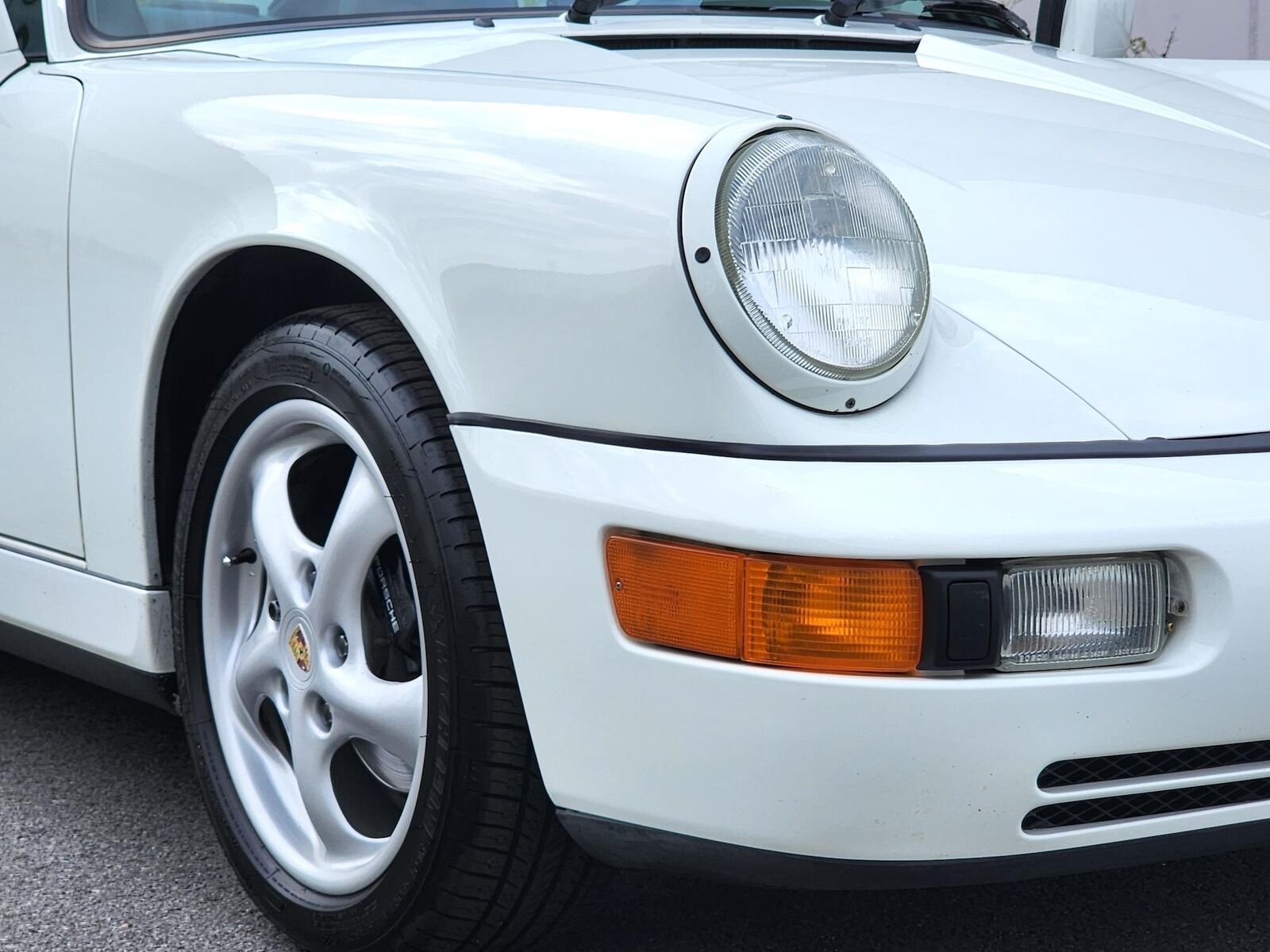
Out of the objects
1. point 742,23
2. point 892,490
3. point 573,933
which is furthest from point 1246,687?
point 742,23

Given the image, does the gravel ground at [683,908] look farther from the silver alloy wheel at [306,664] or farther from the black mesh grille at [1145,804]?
the black mesh grille at [1145,804]

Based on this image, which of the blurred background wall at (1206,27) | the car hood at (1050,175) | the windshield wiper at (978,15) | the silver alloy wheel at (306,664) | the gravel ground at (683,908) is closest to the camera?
the car hood at (1050,175)

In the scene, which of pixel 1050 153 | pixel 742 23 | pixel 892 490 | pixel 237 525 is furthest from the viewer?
pixel 742 23

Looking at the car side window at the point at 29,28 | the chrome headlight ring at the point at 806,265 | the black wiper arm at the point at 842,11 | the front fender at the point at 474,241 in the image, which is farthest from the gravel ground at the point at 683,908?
the black wiper arm at the point at 842,11

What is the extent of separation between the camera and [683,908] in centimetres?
189

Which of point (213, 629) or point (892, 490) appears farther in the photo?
point (213, 629)

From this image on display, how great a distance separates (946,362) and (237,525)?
0.94 meters

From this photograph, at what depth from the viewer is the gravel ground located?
1.82 m

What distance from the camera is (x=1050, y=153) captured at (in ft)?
5.70

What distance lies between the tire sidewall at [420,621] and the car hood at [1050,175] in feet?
1.40

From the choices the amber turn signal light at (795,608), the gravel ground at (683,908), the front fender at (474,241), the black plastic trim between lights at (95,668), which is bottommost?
the gravel ground at (683,908)

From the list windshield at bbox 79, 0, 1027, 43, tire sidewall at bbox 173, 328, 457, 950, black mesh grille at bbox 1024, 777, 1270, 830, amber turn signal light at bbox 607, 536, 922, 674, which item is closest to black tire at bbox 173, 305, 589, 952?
tire sidewall at bbox 173, 328, 457, 950

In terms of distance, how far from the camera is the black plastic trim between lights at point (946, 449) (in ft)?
4.32

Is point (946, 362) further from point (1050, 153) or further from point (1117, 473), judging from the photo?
point (1050, 153)
